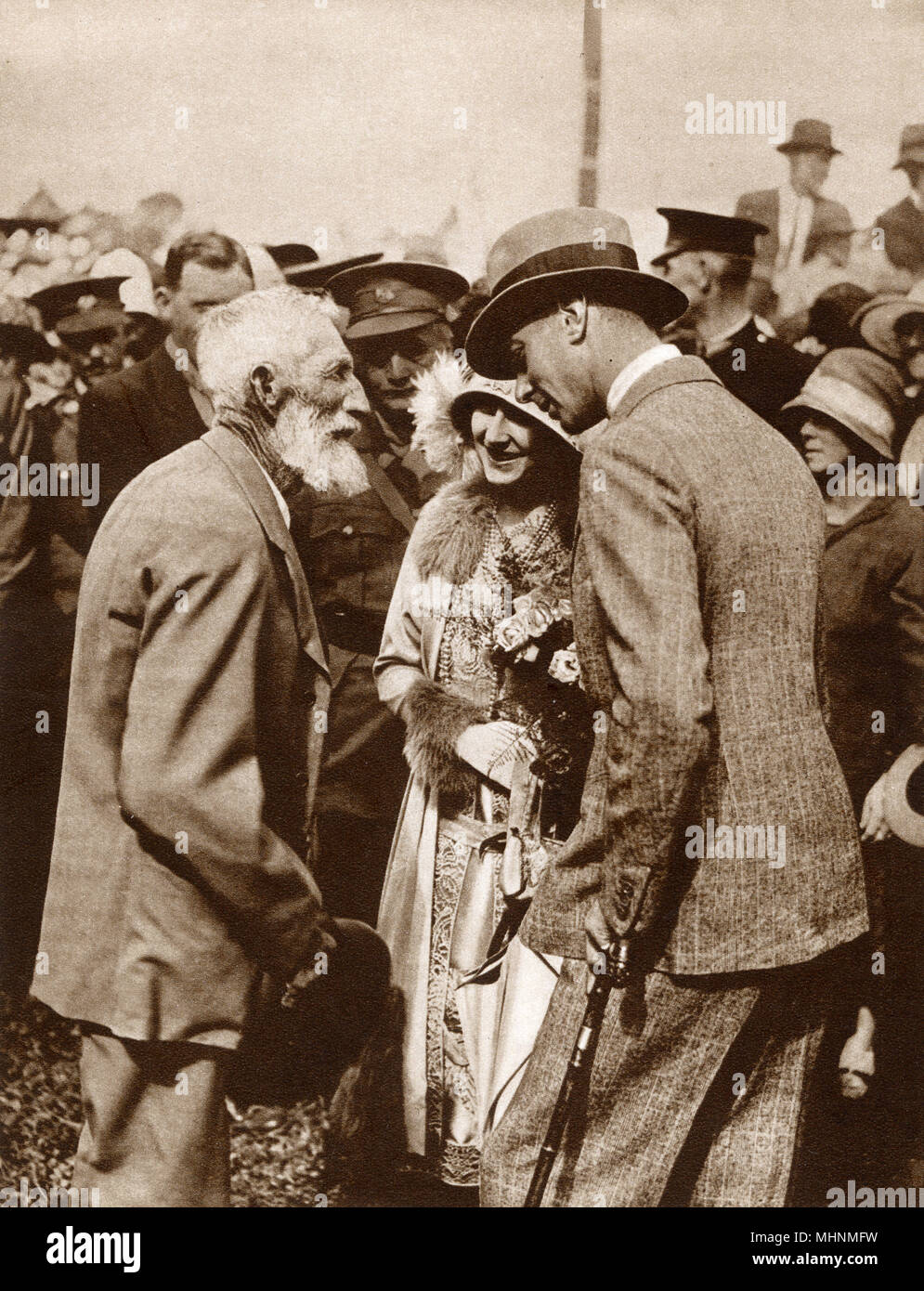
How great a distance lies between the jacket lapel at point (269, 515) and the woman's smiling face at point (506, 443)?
64cm

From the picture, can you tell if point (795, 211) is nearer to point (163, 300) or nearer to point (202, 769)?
point (163, 300)

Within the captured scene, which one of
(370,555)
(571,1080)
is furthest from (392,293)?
(571,1080)

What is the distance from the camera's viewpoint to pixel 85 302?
395 centimetres

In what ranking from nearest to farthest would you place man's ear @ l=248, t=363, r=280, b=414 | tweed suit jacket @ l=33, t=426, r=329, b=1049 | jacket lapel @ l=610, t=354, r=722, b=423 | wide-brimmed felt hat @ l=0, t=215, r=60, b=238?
1. jacket lapel @ l=610, t=354, r=722, b=423
2. tweed suit jacket @ l=33, t=426, r=329, b=1049
3. man's ear @ l=248, t=363, r=280, b=414
4. wide-brimmed felt hat @ l=0, t=215, r=60, b=238

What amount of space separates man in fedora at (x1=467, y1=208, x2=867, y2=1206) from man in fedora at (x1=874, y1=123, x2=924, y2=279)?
104cm

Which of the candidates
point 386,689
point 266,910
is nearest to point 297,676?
point 386,689

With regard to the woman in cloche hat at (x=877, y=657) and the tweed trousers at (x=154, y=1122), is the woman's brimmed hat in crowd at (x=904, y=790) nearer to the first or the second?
the woman in cloche hat at (x=877, y=657)

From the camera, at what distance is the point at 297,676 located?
384 centimetres

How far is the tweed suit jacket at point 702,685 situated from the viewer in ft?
9.52

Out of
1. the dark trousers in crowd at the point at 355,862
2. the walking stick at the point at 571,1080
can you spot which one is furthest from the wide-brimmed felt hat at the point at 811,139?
the walking stick at the point at 571,1080

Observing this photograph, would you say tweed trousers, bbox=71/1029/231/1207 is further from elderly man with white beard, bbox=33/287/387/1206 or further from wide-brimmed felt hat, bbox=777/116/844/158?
wide-brimmed felt hat, bbox=777/116/844/158

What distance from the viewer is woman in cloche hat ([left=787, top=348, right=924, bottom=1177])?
3961 mm

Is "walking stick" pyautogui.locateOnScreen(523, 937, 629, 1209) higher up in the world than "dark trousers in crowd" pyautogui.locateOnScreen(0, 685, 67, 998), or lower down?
lower down

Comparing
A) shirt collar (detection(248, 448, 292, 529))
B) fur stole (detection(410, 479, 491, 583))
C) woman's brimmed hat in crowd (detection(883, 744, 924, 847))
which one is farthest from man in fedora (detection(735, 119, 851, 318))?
shirt collar (detection(248, 448, 292, 529))
